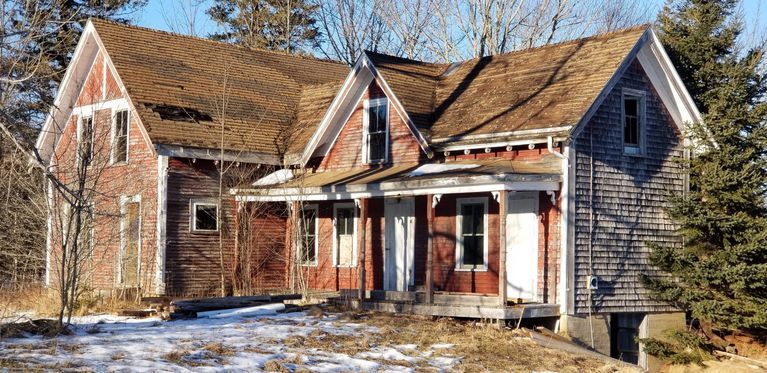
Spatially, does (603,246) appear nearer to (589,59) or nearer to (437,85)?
(589,59)

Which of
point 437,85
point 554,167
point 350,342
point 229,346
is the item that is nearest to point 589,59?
point 554,167

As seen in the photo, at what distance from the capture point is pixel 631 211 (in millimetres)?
21438

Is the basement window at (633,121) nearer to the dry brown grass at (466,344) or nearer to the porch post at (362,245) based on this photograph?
the dry brown grass at (466,344)

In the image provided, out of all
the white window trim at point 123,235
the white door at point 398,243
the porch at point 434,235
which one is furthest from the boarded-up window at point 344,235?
the white window trim at point 123,235

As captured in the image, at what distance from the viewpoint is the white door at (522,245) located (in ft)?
68.5

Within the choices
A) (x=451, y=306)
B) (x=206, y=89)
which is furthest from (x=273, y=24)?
(x=451, y=306)

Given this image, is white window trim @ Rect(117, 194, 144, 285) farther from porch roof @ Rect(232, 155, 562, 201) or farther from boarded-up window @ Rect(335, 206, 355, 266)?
boarded-up window @ Rect(335, 206, 355, 266)

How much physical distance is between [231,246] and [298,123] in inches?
166

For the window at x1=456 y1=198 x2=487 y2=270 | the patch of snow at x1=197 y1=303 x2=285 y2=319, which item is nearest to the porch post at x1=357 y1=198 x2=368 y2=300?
the patch of snow at x1=197 y1=303 x2=285 y2=319

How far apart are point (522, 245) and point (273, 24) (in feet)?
89.5

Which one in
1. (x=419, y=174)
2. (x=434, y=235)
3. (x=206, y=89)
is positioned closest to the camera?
(x=419, y=174)

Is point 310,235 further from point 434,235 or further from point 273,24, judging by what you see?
point 273,24

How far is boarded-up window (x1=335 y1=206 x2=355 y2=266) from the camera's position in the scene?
2488 cm

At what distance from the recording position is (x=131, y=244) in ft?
80.6
